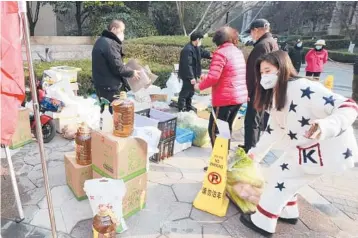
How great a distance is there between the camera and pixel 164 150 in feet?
13.0

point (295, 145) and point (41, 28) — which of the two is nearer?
point (295, 145)

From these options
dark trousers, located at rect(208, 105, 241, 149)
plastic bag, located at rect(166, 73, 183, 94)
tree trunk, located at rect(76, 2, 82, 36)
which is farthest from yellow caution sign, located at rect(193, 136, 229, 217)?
tree trunk, located at rect(76, 2, 82, 36)

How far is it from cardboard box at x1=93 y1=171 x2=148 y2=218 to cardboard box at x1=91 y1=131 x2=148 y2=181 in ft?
0.19

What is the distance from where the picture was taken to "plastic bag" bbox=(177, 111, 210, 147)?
4.45m

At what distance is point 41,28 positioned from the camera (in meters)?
14.9

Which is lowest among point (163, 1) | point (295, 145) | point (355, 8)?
point (295, 145)

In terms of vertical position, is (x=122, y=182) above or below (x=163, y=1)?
below

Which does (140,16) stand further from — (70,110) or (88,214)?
(88,214)

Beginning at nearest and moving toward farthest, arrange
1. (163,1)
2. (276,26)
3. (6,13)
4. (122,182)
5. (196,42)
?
(6,13) < (122,182) < (196,42) < (163,1) < (276,26)

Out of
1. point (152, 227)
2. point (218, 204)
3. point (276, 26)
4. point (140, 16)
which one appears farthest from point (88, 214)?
point (276, 26)

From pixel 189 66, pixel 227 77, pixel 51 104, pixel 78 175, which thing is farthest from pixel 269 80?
pixel 189 66

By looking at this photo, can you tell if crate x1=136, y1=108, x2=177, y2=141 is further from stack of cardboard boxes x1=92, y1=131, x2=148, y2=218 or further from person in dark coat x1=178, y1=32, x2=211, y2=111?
person in dark coat x1=178, y1=32, x2=211, y2=111

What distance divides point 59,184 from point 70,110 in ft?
5.09

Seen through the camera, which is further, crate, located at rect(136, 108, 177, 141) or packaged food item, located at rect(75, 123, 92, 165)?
crate, located at rect(136, 108, 177, 141)
